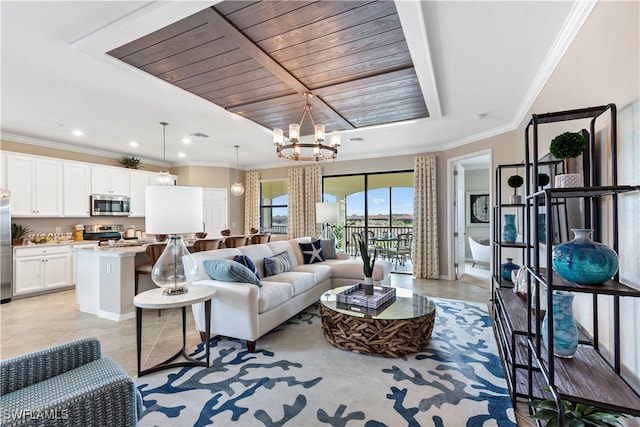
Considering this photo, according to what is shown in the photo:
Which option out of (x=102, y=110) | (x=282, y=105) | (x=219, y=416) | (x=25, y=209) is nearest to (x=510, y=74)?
(x=282, y=105)

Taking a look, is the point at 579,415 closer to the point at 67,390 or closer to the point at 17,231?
the point at 67,390

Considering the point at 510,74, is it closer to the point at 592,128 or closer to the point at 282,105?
the point at 592,128

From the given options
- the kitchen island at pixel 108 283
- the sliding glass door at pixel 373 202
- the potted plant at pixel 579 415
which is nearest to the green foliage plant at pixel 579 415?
the potted plant at pixel 579 415

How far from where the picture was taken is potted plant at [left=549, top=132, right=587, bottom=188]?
1557mm

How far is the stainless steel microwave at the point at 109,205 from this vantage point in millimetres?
5887

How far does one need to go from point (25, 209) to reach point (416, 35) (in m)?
6.50

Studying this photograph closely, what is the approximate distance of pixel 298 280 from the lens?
142 inches

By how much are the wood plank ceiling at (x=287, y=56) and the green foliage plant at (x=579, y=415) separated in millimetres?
2456

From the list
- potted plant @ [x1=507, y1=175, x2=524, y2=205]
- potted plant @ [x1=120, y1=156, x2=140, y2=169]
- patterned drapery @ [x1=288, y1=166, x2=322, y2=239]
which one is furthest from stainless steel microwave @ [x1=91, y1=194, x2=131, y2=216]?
potted plant @ [x1=507, y1=175, x2=524, y2=205]

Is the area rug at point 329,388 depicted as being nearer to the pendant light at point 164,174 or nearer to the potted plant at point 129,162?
the pendant light at point 164,174

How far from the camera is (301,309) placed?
3.62 m

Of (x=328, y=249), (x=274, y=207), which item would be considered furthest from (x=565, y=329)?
(x=274, y=207)

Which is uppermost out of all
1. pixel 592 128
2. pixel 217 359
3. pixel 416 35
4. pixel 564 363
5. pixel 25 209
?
pixel 416 35

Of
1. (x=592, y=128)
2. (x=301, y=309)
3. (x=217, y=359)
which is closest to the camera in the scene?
(x=592, y=128)
